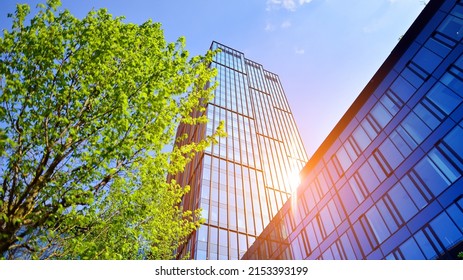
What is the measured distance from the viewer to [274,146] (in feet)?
207

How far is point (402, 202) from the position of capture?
1808cm

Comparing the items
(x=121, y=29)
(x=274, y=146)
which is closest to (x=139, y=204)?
(x=121, y=29)

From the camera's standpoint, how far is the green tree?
20.9 feet

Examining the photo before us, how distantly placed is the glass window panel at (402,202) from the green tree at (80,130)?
15231mm

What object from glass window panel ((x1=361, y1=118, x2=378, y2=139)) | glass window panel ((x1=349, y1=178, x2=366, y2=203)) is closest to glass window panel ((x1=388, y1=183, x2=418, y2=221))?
glass window panel ((x1=349, y1=178, x2=366, y2=203))

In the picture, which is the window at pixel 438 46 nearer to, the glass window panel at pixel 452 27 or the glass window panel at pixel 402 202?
the glass window panel at pixel 452 27

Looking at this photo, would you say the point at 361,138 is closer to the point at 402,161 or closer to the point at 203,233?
the point at 402,161

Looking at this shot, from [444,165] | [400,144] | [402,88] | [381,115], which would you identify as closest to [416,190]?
[444,165]

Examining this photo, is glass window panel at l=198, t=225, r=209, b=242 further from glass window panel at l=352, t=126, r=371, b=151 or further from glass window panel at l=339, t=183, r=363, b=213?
glass window panel at l=352, t=126, r=371, b=151

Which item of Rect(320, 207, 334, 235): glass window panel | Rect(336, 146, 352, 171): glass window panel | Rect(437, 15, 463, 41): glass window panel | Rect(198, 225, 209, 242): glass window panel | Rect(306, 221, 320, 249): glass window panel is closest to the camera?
Rect(437, 15, 463, 41): glass window panel

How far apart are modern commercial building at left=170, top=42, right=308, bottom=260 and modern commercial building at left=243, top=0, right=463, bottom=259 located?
12.7m

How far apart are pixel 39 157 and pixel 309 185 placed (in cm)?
2451

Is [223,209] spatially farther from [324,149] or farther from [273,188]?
[324,149]

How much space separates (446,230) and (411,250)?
2.52 meters
